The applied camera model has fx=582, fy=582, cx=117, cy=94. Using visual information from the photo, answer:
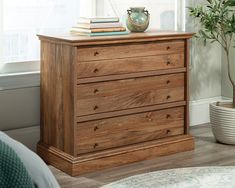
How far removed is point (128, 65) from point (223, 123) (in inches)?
38.2

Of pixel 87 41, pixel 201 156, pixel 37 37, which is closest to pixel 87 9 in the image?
pixel 37 37

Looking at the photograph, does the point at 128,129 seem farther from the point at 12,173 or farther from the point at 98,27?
the point at 12,173

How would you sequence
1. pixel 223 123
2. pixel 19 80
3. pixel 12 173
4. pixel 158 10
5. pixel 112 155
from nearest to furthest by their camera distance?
pixel 12 173
pixel 112 155
pixel 19 80
pixel 223 123
pixel 158 10

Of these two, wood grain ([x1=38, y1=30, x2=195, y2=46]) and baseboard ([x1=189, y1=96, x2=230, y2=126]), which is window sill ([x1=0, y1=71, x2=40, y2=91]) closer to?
wood grain ([x1=38, y1=30, x2=195, y2=46])

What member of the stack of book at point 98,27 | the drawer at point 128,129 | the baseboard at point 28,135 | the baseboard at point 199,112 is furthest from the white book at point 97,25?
the baseboard at point 199,112

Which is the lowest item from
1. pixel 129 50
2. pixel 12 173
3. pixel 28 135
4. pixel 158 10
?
pixel 28 135

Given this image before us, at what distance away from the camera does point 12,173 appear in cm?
167

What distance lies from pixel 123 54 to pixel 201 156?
95 centimetres

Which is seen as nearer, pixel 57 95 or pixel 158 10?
pixel 57 95

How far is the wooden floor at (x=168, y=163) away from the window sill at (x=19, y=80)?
24.0 inches

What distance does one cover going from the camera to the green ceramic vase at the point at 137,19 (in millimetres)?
4145

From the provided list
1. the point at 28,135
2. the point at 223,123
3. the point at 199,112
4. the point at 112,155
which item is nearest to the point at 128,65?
the point at 112,155

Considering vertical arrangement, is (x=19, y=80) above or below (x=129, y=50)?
below

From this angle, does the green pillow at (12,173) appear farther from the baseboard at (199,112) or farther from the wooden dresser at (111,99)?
the baseboard at (199,112)
